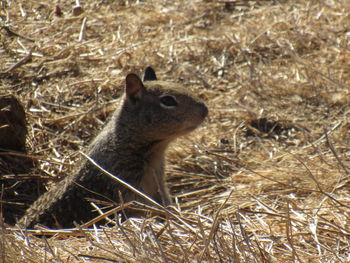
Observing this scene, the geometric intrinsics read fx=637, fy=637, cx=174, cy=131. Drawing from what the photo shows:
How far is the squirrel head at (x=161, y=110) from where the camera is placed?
539 cm

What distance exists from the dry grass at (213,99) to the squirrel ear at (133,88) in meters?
1.03

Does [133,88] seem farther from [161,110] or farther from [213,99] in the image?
[213,99]

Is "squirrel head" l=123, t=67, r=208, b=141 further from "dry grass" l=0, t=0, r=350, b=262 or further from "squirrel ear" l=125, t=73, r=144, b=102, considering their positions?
"dry grass" l=0, t=0, r=350, b=262

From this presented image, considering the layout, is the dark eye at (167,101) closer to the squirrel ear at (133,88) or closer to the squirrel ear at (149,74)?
the squirrel ear at (133,88)

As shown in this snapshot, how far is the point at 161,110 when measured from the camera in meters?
5.42

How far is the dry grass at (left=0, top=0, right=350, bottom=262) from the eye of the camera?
4.07 m

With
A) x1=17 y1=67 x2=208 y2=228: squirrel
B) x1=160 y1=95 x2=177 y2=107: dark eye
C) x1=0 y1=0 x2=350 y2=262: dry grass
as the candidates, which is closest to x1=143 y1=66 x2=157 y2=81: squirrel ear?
x1=17 y1=67 x2=208 y2=228: squirrel

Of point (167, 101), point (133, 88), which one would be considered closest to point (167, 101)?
point (167, 101)

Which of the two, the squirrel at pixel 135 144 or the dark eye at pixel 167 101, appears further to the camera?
the dark eye at pixel 167 101

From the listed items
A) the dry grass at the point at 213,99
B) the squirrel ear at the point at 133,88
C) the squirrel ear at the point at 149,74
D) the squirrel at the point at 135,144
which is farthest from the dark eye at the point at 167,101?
the dry grass at the point at 213,99

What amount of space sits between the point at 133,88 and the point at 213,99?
85.2 inches

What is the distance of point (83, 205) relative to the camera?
527 centimetres

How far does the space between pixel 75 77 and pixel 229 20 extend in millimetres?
2574

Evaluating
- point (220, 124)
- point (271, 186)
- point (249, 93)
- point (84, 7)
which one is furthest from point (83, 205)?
point (84, 7)
